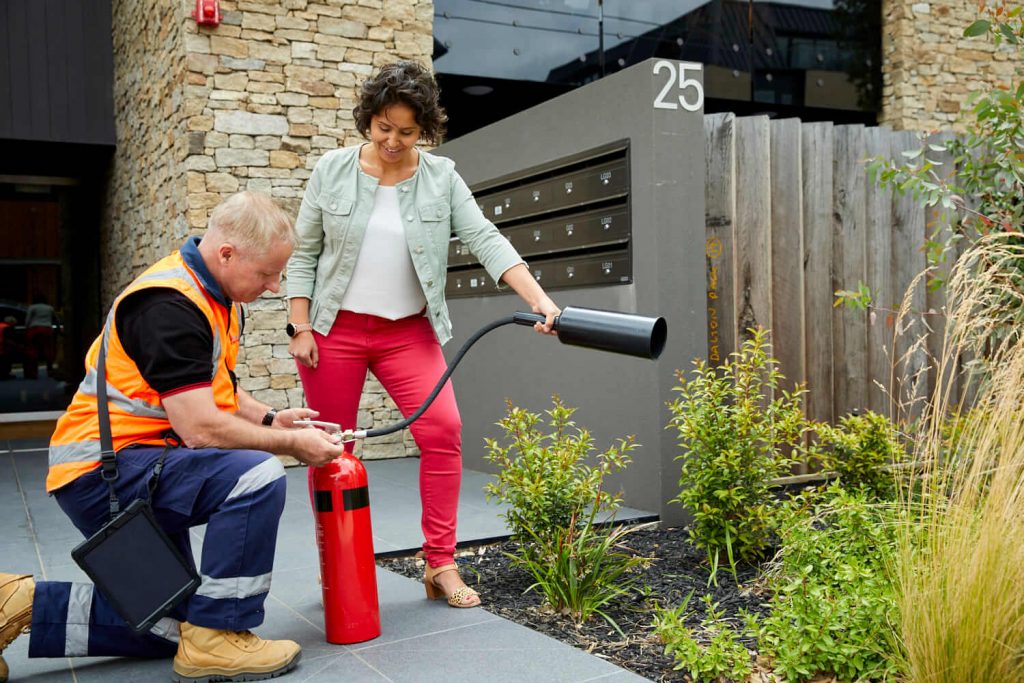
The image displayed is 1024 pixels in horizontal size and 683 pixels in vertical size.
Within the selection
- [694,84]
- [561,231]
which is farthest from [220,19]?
[694,84]

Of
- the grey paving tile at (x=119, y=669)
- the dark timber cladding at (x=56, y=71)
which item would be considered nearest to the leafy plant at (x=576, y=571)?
the grey paving tile at (x=119, y=669)

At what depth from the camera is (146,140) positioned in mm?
7500

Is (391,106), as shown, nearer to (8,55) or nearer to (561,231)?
(561,231)

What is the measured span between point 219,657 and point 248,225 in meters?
1.10

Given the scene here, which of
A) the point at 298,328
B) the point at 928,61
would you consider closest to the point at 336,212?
the point at 298,328

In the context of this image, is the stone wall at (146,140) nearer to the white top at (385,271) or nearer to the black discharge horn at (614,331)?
the white top at (385,271)

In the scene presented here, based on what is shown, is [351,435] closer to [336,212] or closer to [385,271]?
[385,271]

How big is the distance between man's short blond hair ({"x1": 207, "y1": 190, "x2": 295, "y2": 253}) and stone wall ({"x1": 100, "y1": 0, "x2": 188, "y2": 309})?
176 inches

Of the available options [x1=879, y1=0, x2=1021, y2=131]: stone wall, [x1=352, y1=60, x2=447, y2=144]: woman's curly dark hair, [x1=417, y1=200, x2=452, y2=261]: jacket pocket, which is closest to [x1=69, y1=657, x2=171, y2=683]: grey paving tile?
[x1=417, y1=200, x2=452, y2=261]: jacket pocket

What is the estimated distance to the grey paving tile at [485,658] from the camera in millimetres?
2387

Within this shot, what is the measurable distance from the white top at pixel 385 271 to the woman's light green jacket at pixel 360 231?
0.07 feet

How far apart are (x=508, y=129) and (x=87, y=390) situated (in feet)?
11.3

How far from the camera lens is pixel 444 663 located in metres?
2.49

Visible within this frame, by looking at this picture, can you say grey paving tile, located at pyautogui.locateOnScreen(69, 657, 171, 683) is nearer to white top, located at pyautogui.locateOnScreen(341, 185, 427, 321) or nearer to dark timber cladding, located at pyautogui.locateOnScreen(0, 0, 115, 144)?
white top, located at pyautogui.locateOnScreen(341, 185, 427, 321)
